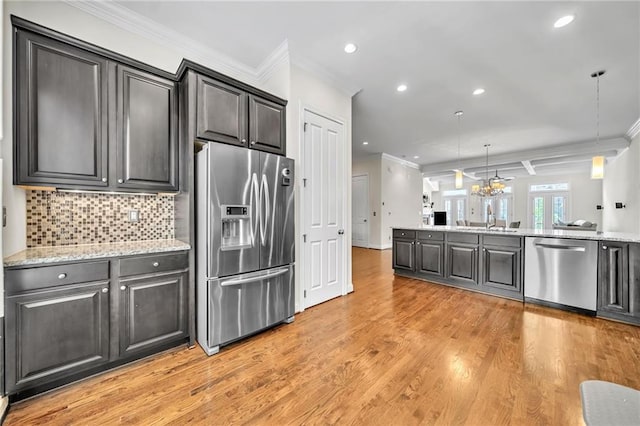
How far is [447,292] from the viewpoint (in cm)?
384

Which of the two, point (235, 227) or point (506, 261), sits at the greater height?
point (235, 227)

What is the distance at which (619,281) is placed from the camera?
2799mm

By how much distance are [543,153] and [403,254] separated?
579cm

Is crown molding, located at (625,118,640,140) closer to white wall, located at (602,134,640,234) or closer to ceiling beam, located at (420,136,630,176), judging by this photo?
white wall, located at (602,134,640,234)

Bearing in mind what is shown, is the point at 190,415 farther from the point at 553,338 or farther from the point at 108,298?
the point at 553,338

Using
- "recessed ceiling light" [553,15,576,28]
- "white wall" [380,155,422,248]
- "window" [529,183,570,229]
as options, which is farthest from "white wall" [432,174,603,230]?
"recessed ceiling light" [553,15,576,28]

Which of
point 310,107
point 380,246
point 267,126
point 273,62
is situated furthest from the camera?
point 380,246

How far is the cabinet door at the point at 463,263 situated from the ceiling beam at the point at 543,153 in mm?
5457

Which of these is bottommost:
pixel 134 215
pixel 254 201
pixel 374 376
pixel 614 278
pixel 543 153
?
pixel 374 376

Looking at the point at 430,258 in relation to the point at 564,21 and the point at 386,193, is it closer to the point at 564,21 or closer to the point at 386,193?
the point at 564,21

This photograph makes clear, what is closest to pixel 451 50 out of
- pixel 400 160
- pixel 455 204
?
pixel 400 160

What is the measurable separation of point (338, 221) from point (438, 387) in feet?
7.05

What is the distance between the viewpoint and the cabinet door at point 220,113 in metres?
2.31

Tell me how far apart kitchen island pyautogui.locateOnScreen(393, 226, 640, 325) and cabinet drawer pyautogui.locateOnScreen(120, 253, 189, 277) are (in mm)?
3629
